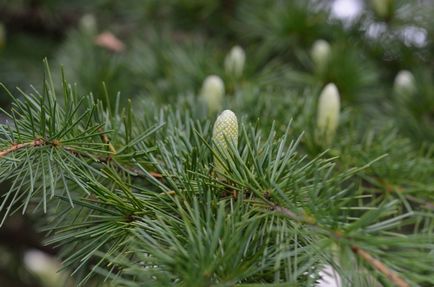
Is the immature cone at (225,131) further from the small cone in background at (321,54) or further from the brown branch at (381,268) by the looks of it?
the small cone in background at (321,54)

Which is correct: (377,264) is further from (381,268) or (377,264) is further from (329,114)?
(329,114)

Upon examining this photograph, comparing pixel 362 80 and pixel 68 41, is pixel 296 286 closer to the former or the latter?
pixel 362 80

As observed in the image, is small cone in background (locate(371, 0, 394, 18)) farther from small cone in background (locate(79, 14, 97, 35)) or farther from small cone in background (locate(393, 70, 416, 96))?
small cone in background (locate(79, 14, 97, 35))

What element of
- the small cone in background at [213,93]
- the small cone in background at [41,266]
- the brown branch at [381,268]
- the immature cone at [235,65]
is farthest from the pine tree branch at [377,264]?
the small cone in background at [41,266]

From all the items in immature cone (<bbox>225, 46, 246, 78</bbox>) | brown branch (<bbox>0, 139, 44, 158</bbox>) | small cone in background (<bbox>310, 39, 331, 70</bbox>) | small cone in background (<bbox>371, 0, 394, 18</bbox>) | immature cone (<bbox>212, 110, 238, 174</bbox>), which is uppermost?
small cone in background (<bbox>371, 0, 394, 18</bbox>)

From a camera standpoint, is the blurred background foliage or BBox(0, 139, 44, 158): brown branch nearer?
BBox(0, 139, 44, 158): brown branch

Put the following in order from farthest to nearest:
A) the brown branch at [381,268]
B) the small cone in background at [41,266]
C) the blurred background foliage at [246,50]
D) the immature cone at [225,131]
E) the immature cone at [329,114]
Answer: the small cone in background at [41,266]
the blurred background foliage at [246,50]
the immature cone at [329,114]
the immature cone at [225,131]
the brown branch at [381,268]

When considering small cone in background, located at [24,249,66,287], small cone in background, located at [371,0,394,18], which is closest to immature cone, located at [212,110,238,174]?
small cone in background, located at [371,0,394,18]
